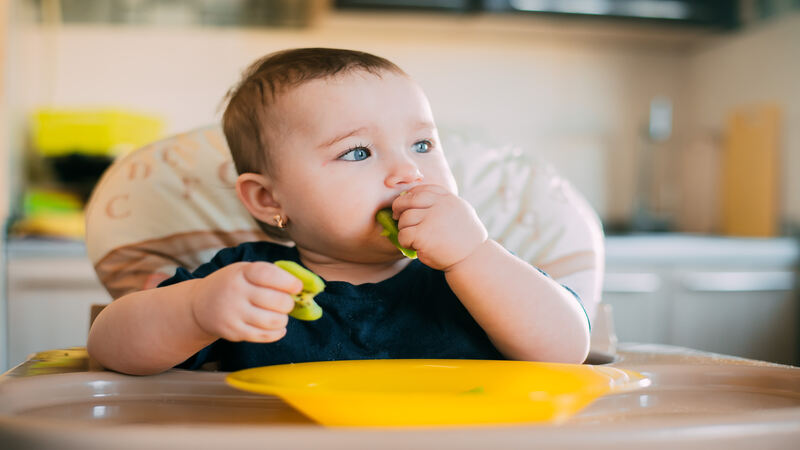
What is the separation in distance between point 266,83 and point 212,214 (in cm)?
25

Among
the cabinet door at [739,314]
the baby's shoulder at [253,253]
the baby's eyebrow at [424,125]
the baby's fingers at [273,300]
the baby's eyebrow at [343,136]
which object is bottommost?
the cabinet door at [739,314]

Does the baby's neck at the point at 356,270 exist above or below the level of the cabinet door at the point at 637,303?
above

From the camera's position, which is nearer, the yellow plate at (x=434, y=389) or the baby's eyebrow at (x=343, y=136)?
the yellow plate at (x=434, y=389)

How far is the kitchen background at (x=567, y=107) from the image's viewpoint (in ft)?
7.66

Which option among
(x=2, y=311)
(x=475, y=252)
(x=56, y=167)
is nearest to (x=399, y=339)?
(x=475, y=252)

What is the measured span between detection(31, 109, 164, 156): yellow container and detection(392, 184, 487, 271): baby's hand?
1.93 meters

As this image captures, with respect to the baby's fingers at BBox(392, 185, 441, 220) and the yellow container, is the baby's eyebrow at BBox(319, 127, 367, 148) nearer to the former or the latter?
the baby's fingers at BBox(392, 185, 441, 220)

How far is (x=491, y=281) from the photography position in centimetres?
76

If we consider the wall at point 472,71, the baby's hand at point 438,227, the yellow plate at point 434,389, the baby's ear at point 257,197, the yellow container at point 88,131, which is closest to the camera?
the yellow plate at point 434,389

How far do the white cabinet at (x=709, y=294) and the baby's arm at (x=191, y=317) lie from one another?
1796 mm

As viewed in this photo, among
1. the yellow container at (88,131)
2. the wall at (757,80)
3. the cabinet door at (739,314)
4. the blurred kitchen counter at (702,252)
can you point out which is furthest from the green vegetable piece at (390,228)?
the wall at (757,80)

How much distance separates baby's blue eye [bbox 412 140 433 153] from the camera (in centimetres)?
85

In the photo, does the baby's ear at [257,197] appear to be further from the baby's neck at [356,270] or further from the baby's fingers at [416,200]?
the baby's fingers at [416,200]

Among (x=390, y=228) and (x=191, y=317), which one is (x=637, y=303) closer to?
(x=390, y=228)
